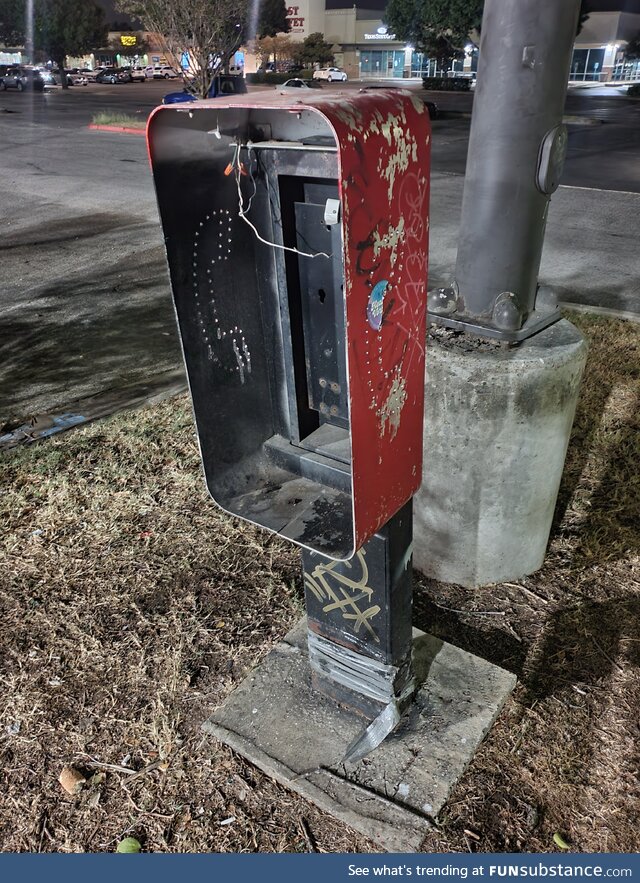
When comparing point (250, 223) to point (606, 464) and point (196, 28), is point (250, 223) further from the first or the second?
point (196, 28)

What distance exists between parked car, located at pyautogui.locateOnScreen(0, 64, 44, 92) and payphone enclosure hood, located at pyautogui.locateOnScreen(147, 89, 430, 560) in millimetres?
42831

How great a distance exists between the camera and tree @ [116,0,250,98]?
1714 cm

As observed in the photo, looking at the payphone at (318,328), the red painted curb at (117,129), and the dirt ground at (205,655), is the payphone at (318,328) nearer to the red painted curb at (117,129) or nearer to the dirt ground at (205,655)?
the dirt ground at (205,655)

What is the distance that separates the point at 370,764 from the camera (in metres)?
2.10

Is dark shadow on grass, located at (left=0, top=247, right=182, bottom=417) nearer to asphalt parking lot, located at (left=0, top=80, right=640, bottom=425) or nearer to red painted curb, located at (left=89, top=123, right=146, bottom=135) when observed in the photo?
asphalt parking lot, located at (left=0, top=80, right=640, bottom=425)

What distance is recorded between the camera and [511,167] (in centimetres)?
235

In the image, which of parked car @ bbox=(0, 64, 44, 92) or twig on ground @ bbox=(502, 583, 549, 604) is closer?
twig on ground @ bbox=(502, 583, 549, 604)

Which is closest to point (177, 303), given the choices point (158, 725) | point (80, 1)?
point (158, 725)

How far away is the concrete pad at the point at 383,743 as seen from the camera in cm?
198

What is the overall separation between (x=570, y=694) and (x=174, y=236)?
201cm

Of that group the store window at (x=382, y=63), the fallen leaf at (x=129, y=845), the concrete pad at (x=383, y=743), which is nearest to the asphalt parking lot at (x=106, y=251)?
the concrete pad at (x=383, y=743)

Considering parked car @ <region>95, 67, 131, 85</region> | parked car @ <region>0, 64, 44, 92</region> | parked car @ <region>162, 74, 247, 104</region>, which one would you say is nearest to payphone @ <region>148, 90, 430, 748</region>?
parked car @ <region>162, 74, 247, 104</region>

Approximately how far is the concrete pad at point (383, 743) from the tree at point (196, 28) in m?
17.7

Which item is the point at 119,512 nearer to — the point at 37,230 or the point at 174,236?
the point at 174,236
